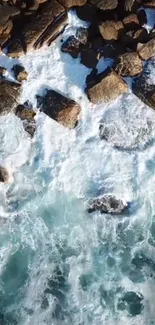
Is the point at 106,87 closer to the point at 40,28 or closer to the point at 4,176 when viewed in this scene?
the point at 40,28

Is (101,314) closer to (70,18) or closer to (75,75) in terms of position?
(75,75)

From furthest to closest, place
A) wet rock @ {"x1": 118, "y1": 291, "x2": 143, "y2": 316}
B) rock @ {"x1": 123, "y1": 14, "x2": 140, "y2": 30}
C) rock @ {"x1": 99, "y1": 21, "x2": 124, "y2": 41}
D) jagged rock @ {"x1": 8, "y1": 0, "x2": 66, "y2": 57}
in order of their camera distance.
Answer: jagged rock @ {"x1": 8, "y1": 0, "x2": 66, "y2": 57}
rock @ {"x1": 123, "y1": 14, "x2": 140, "y2": 30}
rock @ {"x1": 99, "y1": 21, "x2": 124, "y2": 41}
wet rock @ {"x1": 118, "y1": 291, "x2": 143, "y2": 316}

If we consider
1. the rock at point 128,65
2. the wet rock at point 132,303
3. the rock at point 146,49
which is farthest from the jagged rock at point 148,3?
the wet rock at point 132,303

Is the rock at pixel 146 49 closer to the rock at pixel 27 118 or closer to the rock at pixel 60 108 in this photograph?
the rock at pixel 60 108

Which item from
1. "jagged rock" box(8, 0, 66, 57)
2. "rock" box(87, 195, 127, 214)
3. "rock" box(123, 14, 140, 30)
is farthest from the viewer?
"jagged rock" box(8, 0, 66, 57)

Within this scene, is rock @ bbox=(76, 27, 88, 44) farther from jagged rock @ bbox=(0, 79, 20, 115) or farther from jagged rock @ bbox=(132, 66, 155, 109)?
jagged rock @ bbox=(0, 79, 20, 115)

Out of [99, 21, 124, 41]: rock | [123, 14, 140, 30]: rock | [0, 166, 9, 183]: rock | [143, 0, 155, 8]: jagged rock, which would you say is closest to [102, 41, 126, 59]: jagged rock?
[99, 21, 124, 41]: rock

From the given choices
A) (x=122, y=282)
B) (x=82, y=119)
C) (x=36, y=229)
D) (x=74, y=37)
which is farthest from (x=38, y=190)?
(x=74, y=37)
